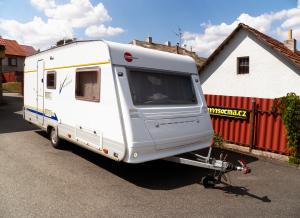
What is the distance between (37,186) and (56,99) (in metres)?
2.98

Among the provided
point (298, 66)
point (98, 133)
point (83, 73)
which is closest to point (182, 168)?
point (98, 133)

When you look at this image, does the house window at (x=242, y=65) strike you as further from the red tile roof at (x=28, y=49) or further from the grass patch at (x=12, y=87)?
the red tile roof at (x=28, y=49)

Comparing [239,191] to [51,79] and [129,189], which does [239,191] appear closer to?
[129,189]

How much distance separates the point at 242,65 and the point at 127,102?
13.5 metres

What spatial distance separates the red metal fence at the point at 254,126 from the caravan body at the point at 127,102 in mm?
2443

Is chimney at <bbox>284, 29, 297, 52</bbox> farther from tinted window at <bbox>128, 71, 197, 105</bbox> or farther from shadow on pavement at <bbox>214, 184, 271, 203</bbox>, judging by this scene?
shadow on pavement at <bbox>214, 184, 271, 203</bbox>

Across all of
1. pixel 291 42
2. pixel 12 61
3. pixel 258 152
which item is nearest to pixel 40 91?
pixel 258 152

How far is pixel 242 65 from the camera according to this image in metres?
17.2

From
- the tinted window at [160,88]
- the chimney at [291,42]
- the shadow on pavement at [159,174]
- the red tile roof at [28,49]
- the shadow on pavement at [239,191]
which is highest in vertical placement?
the red tile roof at [28,49]

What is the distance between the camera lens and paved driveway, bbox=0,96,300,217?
4750mm

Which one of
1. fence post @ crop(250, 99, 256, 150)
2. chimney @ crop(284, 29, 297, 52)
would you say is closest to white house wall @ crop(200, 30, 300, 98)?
chimney @ crop(284, 29, 297, 52)

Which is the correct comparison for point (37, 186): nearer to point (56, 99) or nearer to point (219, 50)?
point (56, 99)

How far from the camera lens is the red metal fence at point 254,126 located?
8.16 m

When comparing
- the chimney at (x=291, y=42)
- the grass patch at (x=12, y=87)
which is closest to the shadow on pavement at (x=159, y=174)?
the chimney at (x=291, y=42)
